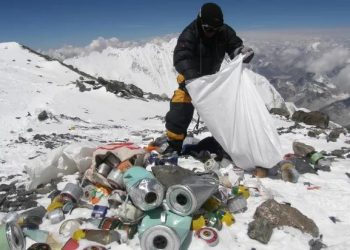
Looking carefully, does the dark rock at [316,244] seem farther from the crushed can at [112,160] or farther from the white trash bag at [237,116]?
the crushed can at [112,160]

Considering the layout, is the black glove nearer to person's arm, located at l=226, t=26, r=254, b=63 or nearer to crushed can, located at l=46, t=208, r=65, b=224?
person's arm, located at l=226, t=26, r=254, b=63

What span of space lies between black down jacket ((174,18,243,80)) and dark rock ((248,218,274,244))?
2744 millimetres

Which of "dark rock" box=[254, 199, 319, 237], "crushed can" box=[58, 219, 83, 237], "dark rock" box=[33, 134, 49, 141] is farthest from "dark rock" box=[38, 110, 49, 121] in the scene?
"dark rock" box=[254, 199, 319, 237]

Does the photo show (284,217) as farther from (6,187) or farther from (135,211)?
(6,187)

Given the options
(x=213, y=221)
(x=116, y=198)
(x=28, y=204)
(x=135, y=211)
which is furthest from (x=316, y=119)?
(x=28, y=204)

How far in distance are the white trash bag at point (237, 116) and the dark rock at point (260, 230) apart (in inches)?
65.5

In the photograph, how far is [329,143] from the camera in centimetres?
990

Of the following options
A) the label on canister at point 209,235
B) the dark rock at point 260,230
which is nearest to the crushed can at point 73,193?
the label on canister at point 209,235

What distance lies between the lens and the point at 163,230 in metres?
3.77

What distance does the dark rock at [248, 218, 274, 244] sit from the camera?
424 cm

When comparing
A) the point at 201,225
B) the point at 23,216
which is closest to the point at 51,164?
the point at 23,216

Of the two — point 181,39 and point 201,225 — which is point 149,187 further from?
point 181,39

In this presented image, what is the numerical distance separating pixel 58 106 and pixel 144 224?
47.8 ft

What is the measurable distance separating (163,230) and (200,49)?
11.8 feet
